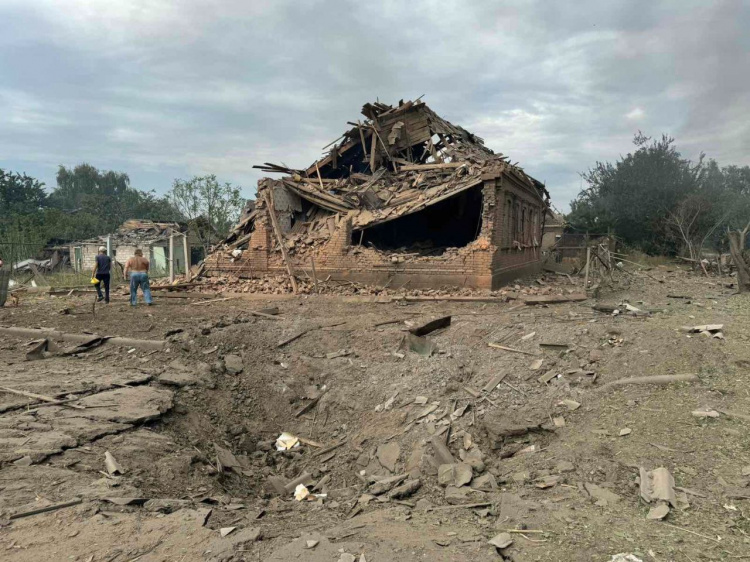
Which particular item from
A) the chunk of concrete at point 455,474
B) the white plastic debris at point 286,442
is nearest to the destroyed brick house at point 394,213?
the white plastic debris at point 286,442

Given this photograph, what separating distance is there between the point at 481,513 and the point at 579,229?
37423 millimetres

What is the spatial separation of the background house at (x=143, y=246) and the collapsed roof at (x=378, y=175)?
13950mm

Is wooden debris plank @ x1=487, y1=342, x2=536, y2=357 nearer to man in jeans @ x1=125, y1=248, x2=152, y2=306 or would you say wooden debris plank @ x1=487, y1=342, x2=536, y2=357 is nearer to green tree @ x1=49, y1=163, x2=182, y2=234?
man in jeans @ x1=125, y1=248, x2=152, y2=306

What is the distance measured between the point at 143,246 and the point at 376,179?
768 inches

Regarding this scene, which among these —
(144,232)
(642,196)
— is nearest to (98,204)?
(144,232)

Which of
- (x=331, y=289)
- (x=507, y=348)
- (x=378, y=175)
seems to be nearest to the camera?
(x=507, y=348)

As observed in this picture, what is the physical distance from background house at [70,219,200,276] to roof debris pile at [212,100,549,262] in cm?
1383

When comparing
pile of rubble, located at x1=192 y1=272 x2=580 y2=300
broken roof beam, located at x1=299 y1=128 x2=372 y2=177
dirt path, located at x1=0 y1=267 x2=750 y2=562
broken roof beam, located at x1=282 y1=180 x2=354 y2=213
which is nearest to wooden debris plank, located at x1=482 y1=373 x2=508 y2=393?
dirt path, located at x1=0 y1=267 x2=750 y2=562

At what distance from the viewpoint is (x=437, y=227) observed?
19.6 m

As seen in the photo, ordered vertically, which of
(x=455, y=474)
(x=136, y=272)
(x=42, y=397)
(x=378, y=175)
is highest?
(x=378, y=175)

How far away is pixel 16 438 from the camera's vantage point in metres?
5.13

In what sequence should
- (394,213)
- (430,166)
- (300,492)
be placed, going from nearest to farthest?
(300,492) → (394,213) → (430,166)

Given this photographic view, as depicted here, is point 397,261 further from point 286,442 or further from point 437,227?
point 286,442

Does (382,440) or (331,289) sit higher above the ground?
(331,289)
